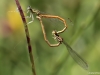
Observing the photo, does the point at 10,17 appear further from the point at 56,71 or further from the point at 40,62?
the point at 56,71

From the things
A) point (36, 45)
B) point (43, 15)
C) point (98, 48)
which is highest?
point (43, 15)

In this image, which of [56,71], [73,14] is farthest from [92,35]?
[56,71]

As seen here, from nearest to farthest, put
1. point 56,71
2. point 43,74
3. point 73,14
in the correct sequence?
point 56,71, point 43,74, point 73,14

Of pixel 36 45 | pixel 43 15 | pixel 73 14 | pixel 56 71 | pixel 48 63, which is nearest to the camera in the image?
pixel 43 15

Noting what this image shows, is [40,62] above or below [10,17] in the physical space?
below

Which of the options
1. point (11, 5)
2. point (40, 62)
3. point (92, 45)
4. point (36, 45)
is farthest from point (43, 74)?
point (11, 5)

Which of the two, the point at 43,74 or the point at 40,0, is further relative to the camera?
the point at 40,0

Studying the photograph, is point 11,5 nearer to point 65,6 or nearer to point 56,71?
point 65,6
